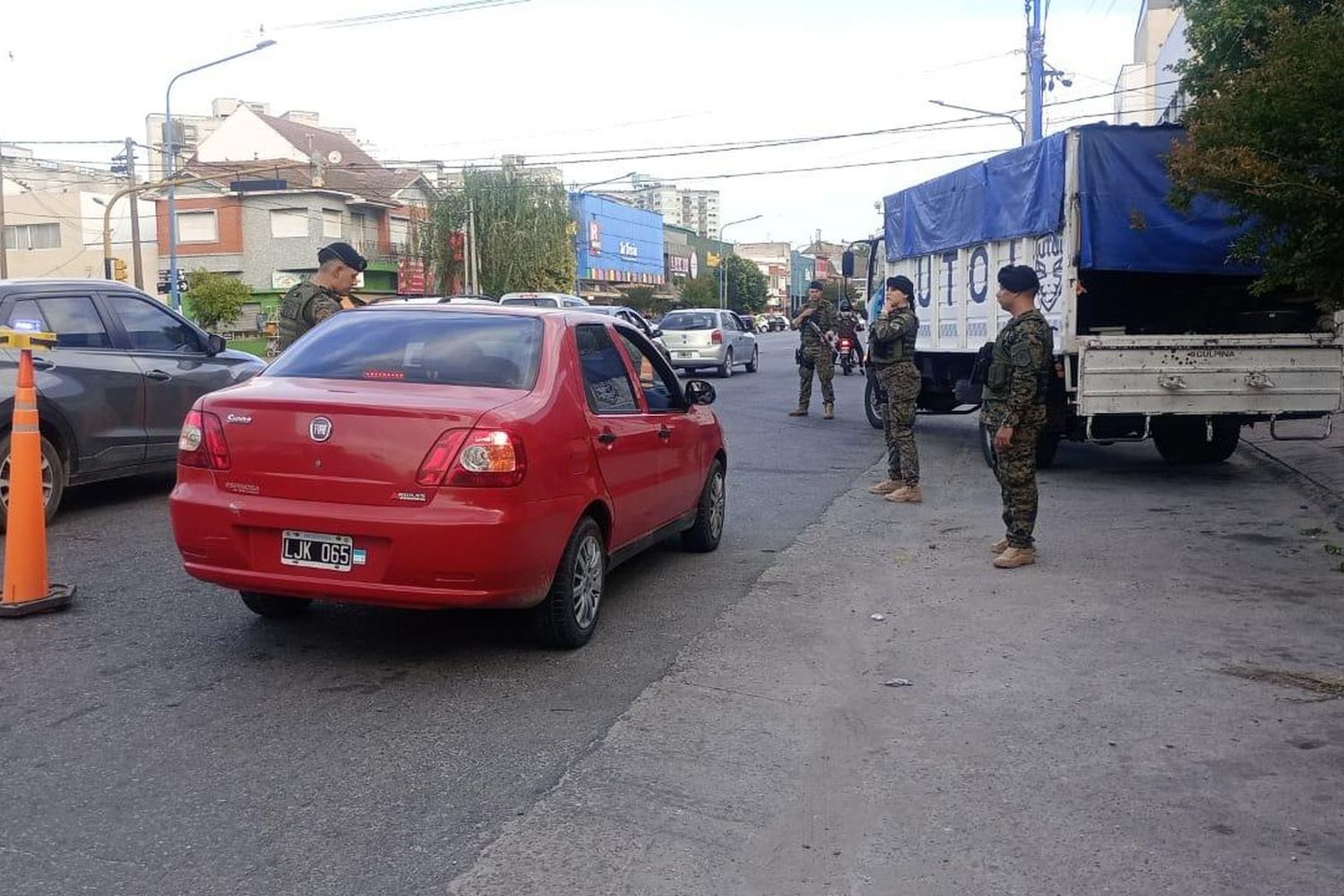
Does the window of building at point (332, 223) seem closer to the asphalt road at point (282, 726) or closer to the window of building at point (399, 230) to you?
the window of building at point (399, 230)

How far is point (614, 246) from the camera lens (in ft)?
283

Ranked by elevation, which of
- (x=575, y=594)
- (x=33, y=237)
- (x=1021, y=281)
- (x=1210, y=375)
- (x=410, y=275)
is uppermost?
(x=33, y=237)

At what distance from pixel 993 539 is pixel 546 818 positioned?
5.79m

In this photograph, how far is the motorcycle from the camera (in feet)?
92.4

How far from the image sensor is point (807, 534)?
9.28 meters

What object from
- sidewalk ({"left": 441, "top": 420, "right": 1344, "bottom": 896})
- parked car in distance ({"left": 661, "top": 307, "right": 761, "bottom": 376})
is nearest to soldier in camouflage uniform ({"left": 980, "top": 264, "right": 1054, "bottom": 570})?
sidewalk ({"left": 441, "top": 420, "right": 1344, "bottom": 896})

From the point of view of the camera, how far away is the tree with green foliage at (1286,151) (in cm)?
700

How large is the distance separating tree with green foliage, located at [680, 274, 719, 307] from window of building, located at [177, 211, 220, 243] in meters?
42.4

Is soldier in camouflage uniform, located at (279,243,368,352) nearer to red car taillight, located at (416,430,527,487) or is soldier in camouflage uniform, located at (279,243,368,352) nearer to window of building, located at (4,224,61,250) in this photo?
red car taillight, located at (416,430,527,487)

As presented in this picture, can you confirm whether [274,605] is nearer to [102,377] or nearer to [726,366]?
[102,377]

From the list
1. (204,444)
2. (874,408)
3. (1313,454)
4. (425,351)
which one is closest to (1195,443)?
(1313,454)

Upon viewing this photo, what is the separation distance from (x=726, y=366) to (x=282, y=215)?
108 feet

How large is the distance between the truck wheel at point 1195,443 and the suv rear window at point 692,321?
16881 millimetres

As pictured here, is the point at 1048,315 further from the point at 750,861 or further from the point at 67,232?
the point at 67,232
